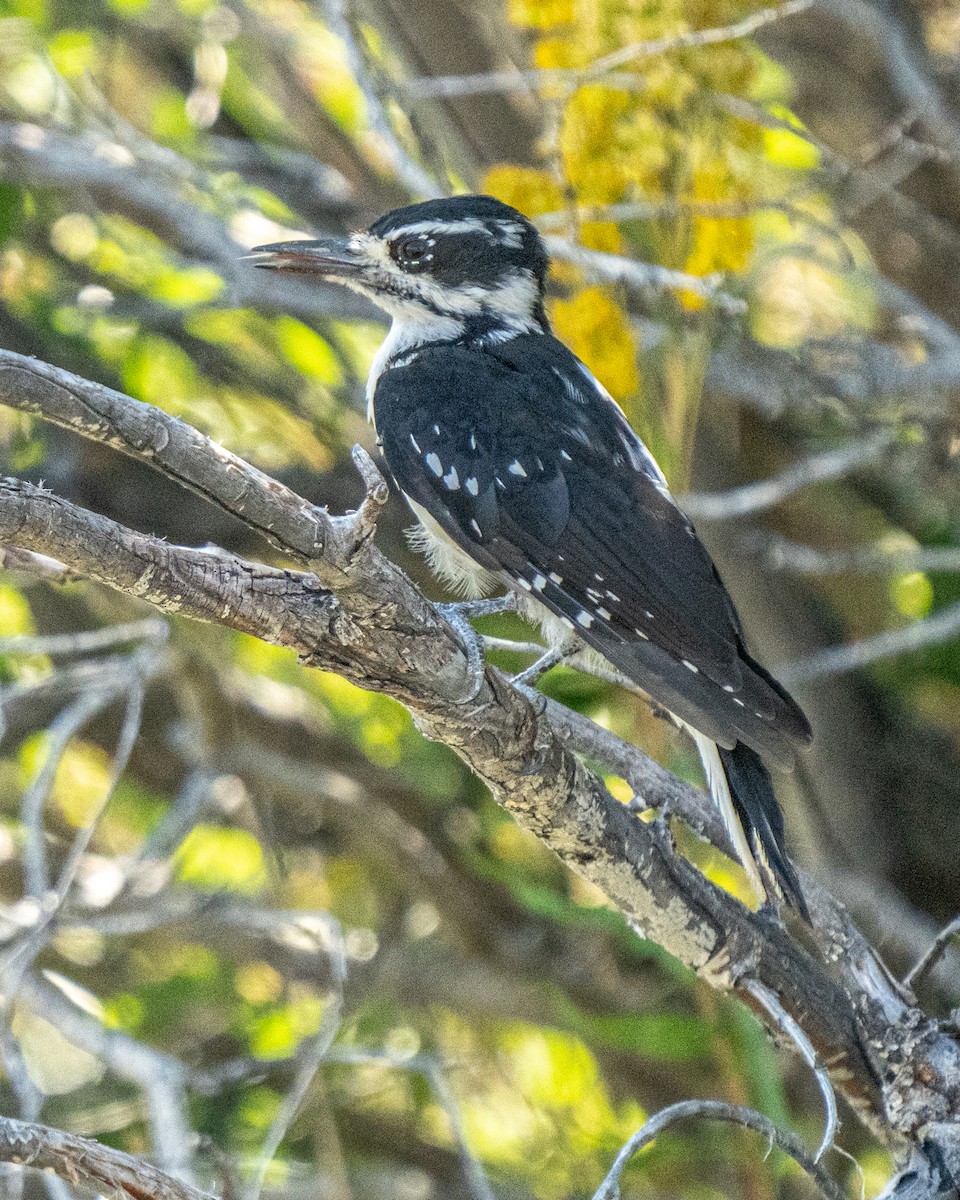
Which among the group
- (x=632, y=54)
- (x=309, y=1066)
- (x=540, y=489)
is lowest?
(x=309, y=1066)

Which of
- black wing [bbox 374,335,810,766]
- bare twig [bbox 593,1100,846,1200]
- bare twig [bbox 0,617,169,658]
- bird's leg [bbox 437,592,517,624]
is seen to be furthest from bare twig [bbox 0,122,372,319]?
bare twig [bbox 593,1100,846,1200]

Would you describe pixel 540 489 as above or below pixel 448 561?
above

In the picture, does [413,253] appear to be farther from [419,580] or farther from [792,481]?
[419,580]

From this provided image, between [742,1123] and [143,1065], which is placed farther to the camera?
[143,1065]

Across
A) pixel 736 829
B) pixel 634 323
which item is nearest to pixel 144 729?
pixel 634 323

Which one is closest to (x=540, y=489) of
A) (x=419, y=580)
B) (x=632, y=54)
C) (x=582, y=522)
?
(x=582, y=522)

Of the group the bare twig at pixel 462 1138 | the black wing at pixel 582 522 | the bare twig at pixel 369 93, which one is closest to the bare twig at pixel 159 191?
the bare twig at pixel 369 93

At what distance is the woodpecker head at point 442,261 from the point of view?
10.3 ft

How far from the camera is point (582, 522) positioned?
273 centimetres

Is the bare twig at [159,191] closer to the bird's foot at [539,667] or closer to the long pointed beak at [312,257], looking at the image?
the long pointed beak at [312,257]

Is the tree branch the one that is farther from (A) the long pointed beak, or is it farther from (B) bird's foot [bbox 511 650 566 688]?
(A) the long pointed beak

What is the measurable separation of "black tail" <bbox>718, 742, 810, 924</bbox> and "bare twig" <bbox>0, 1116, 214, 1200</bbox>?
1.03 metres

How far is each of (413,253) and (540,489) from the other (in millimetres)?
766

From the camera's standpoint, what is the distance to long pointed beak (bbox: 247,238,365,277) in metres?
3.07
